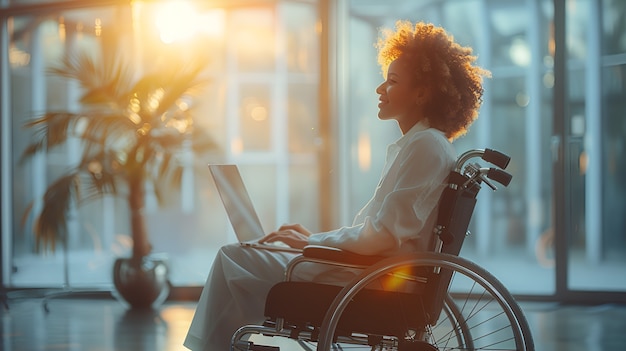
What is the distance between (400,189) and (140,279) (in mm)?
2970

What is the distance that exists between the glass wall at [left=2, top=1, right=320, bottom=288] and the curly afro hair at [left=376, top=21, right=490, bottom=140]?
9.40ft

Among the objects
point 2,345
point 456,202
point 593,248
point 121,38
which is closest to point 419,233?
point 456,202

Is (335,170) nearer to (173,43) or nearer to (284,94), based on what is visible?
(284,94)

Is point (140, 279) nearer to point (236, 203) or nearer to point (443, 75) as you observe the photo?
point (236, 203)

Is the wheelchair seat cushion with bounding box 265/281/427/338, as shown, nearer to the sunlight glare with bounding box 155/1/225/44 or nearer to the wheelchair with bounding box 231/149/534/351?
the wheelchair with bounding box 231/149/534/351

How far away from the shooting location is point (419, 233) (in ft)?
7.17

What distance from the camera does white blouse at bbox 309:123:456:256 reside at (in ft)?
6.96

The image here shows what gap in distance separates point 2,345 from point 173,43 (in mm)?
2498

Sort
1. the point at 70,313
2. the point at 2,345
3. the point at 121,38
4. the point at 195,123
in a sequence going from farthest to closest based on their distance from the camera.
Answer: the point at 121,38, the point at 195,123, the point at 70,313, the point at 2,345

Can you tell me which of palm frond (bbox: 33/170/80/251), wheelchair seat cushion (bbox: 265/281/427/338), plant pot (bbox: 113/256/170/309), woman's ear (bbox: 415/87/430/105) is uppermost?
woman's ear (bbox: 415/87/430/105)

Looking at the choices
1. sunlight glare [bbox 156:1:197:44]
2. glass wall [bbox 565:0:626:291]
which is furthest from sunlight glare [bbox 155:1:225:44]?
glass wall [bbox 565:0:626:291]

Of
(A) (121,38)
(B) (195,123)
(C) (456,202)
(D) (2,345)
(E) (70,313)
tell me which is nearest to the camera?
(C) (456,202)

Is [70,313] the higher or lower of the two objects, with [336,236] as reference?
lower

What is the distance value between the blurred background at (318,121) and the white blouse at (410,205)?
2.90 m
